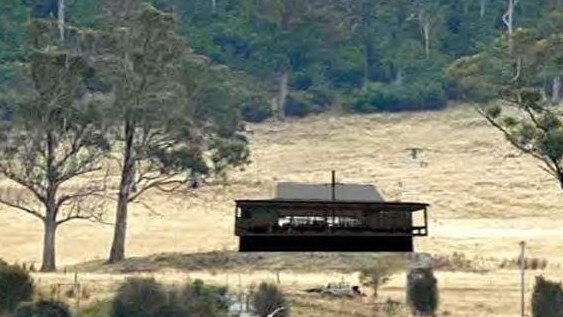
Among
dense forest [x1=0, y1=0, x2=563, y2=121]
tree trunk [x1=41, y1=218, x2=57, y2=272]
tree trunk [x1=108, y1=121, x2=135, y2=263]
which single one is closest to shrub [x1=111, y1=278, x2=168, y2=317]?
tree trunk [x1=41, y1=218, x2=57, y2=272]

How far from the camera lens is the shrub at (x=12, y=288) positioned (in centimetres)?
3569

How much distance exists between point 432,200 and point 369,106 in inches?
937

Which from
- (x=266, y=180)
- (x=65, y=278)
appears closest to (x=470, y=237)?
(x=266, y=180)

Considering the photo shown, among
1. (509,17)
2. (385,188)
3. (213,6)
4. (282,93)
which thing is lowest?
(385,188)

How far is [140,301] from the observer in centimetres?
3422

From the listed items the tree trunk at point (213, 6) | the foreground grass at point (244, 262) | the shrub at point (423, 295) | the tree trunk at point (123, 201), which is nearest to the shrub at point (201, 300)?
the shrub at point (423, 295)

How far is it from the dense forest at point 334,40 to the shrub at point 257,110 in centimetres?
10

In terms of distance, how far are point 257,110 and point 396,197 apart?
23651 mm

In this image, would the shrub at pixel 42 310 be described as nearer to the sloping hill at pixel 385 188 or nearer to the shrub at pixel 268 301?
the shrub at pixel 268 301

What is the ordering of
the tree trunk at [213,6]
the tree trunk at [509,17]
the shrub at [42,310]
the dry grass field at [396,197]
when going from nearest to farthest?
the shrub at [42,310], the dry grass field at [396,197], the tree trunk at [509,17], the tree trunk at [213,6]

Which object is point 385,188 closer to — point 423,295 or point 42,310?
point 423,295

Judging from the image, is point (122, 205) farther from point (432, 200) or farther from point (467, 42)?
point (467, 42)

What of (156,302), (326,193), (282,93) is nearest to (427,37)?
(282,93)

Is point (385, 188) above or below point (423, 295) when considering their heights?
above
